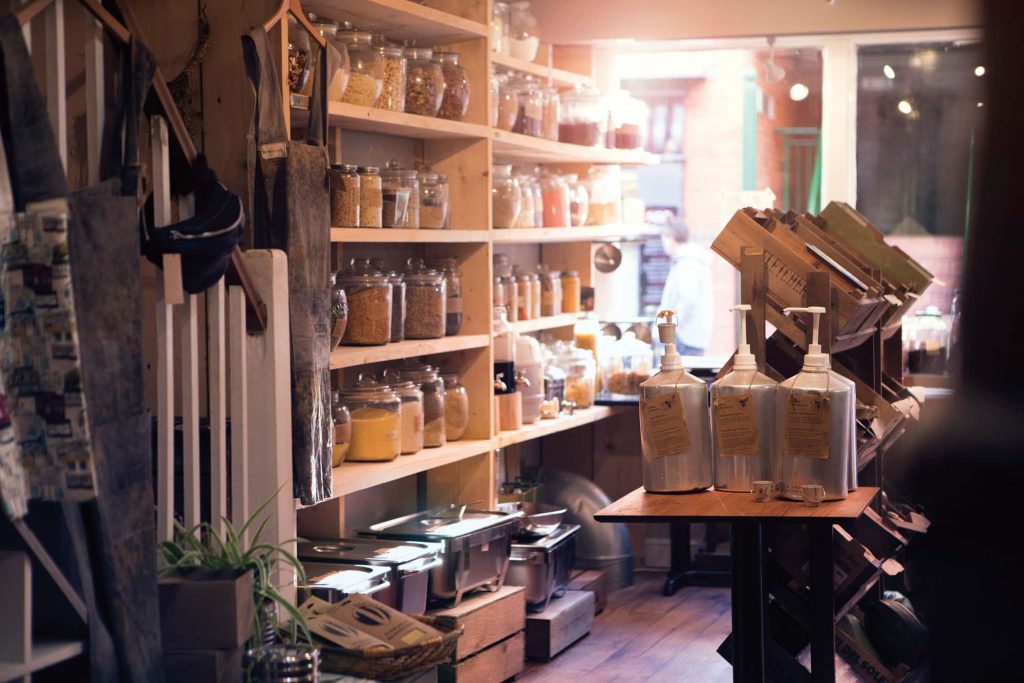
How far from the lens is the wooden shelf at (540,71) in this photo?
4.81 m

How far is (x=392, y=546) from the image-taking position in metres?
3.68

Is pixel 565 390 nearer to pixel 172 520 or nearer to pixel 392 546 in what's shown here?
pixel 392 546

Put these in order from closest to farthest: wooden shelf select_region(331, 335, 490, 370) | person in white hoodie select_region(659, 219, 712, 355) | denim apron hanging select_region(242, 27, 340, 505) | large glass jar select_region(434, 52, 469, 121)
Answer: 1. denim apron hanging select_region(242, 27, 340, 505)
2. wooden shelf select_region(331, 335, 490, 370)
3. large glass jar select_region(434, 52, 469, 121)
4. person in white hoodie select_region(659, 219, 712, 355)

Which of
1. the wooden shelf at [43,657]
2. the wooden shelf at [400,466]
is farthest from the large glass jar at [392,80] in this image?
the wooden shelf at [43,657]

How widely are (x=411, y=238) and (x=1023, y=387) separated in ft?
11.7

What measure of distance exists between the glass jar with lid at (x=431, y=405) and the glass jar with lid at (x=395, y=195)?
562 millimetres

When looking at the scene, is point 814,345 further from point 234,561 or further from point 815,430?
point 234,561

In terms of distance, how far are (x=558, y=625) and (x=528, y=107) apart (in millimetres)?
2062

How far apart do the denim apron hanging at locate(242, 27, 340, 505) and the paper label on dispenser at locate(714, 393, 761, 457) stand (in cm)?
101

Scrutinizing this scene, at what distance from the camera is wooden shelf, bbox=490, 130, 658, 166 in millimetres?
4679

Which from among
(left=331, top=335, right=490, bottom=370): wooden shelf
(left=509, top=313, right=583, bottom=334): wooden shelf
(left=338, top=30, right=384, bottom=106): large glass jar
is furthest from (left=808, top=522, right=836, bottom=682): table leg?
(left=509, top=313, right=583, bottom=334): wooden shelf

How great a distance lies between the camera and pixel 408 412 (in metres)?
3.95

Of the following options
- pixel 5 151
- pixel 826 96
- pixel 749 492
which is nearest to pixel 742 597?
pixel 749 492

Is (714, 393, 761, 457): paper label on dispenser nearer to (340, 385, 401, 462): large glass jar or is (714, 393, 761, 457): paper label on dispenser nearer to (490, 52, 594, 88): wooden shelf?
(340, 385, 401, 462): large glass jar
